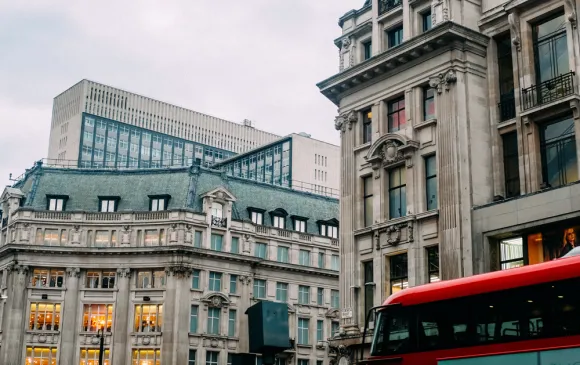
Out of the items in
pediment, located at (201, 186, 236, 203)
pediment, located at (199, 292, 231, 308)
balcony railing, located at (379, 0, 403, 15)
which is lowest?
pediment, located at (199, 292, 231, 308)

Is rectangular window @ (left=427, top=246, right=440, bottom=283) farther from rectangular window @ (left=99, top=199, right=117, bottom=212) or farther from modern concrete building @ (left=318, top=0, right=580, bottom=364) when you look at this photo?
rectangular window @ (left=99, top=199, right=117, bottom=212)

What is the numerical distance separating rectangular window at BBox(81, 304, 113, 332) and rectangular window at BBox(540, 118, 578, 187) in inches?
1938

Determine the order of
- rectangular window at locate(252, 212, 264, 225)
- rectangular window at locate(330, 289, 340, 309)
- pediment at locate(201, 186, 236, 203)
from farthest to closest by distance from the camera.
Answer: rectangular window at locate(330, 289, 340, 309), rectangular window at locate(252, 212, 264, 225), pediment at locate(201, 186, 236, 203)

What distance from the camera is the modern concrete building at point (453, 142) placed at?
3747 centimetres

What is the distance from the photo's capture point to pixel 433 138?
137ft

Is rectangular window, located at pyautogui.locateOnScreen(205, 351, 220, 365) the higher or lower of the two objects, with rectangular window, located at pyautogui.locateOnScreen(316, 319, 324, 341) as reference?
lower

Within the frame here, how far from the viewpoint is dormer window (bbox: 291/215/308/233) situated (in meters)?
86.7

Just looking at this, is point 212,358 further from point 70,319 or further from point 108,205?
point 108,205

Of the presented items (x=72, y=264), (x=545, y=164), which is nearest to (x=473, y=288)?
(x=545, y=164)

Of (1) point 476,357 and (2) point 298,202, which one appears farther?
(2) point 298,202

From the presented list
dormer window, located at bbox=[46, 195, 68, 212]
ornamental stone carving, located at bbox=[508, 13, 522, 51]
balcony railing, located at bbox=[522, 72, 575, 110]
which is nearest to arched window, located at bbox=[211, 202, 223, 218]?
dormer window, located at bbox=[46, 195, 68, 212]

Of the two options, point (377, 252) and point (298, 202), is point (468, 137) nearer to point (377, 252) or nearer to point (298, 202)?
point (377, 252)

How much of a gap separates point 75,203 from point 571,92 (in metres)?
55.9

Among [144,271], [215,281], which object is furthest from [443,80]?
[144,271]
